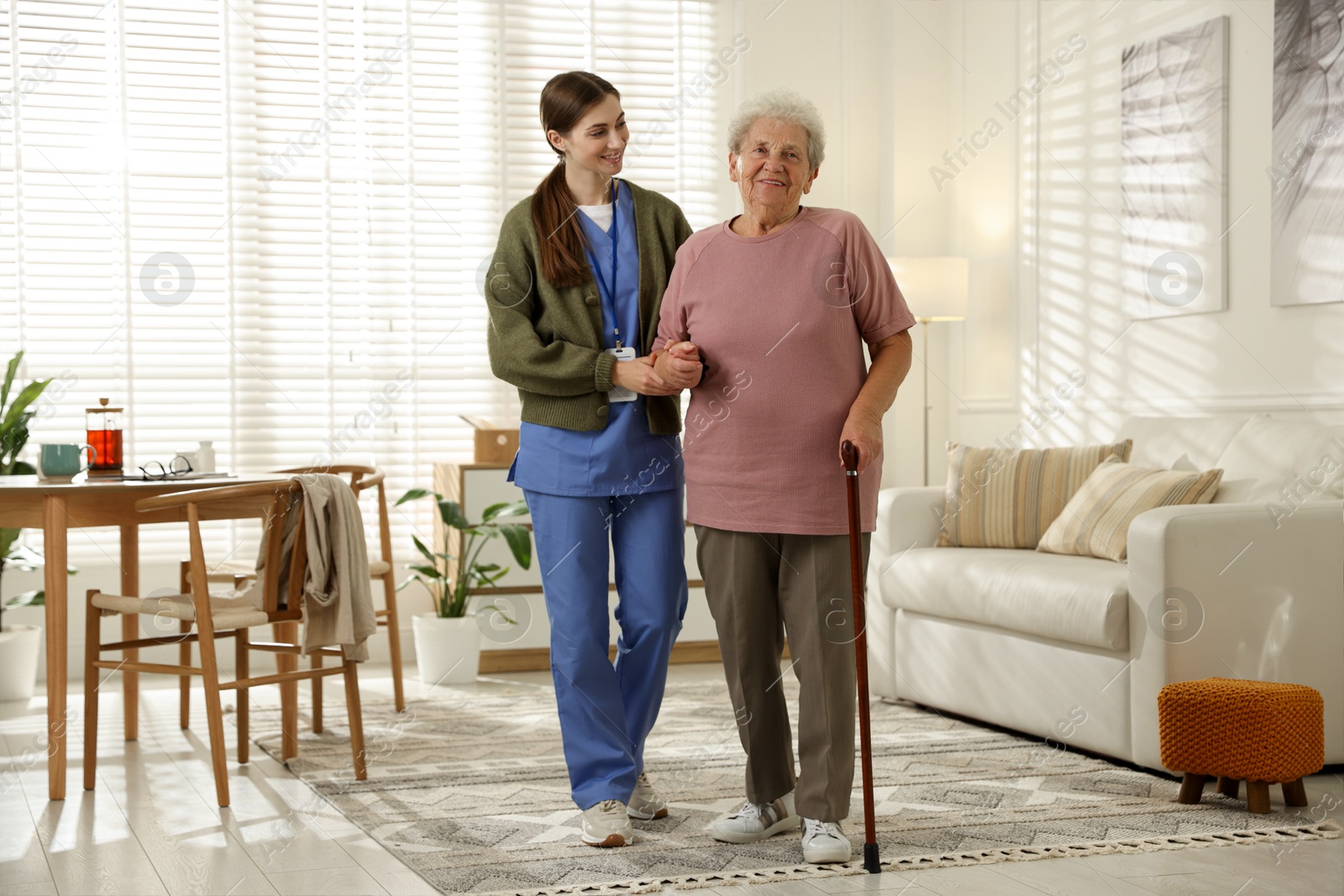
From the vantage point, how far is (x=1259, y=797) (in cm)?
288

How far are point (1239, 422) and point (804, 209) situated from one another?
182 cm

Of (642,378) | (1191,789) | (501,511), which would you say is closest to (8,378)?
(501,511)

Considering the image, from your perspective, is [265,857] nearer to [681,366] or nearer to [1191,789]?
[681,366]

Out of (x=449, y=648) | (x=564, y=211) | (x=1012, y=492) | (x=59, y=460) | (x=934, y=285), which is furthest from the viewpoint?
(x=934, y=285)

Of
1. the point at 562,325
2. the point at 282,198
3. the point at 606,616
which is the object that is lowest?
the point at 606,616

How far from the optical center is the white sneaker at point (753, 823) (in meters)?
2.64

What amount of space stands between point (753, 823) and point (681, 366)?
36.4 inches

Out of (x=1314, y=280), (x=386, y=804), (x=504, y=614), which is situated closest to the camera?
(x=386, y=804)

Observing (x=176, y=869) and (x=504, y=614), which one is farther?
(x=504, y=614)

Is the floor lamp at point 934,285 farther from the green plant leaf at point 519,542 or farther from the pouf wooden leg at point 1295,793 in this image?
the pouf wooden leg at point 1295,793

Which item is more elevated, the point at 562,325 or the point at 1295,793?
the point at 562,325

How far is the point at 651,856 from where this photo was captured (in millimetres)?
2561

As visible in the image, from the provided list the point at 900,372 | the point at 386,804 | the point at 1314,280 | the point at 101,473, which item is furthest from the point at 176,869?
the point at 1314,280

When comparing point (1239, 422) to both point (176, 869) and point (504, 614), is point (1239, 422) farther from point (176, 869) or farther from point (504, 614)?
point (176, 869)
